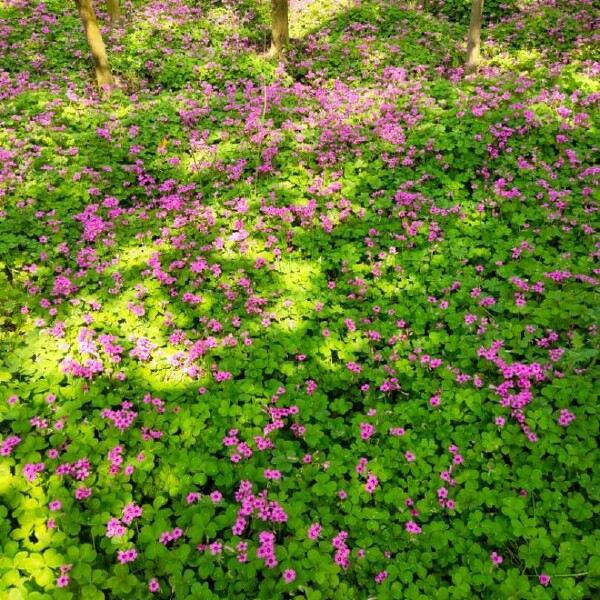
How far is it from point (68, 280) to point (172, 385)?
6.80ft

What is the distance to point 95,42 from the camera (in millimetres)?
9430

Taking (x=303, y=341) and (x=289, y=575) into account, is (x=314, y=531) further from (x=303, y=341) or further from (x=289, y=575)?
(x=303, y=341)

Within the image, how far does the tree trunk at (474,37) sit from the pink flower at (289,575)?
10701 mm

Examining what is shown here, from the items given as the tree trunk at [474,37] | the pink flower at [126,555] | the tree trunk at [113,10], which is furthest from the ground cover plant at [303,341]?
the tree trunk at [113,10]

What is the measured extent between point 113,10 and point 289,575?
1549 centimetres

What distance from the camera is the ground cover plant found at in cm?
335

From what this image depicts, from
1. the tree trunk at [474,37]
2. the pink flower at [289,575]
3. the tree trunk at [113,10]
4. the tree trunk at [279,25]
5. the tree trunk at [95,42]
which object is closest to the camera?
the pink flower at [289,575]

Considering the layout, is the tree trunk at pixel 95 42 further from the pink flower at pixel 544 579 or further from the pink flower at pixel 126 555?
the pink flower at pixel 544 579

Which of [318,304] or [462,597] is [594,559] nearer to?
[462,597]

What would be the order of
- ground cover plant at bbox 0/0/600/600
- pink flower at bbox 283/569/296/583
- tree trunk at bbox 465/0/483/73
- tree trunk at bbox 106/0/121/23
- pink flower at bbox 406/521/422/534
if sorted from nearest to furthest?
pink flower at bbox 283/569/296/583, ground cover plant at bbox 0/0/600/600, pink flower at bbox 406/521/422/534, tree trunk at bbox 465/0/483/73, tree trunk at bbox 106/0/121/23

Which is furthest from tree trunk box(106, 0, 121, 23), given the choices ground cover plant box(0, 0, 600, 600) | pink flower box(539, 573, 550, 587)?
pink flower box(539, 573, 550, 587)

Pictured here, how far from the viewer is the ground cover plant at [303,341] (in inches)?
132

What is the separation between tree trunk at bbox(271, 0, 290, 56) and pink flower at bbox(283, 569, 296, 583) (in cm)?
1231

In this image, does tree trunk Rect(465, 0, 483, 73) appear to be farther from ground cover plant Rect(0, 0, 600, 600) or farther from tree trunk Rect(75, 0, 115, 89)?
tree trunk Rect(75, 0, 115, 89)
